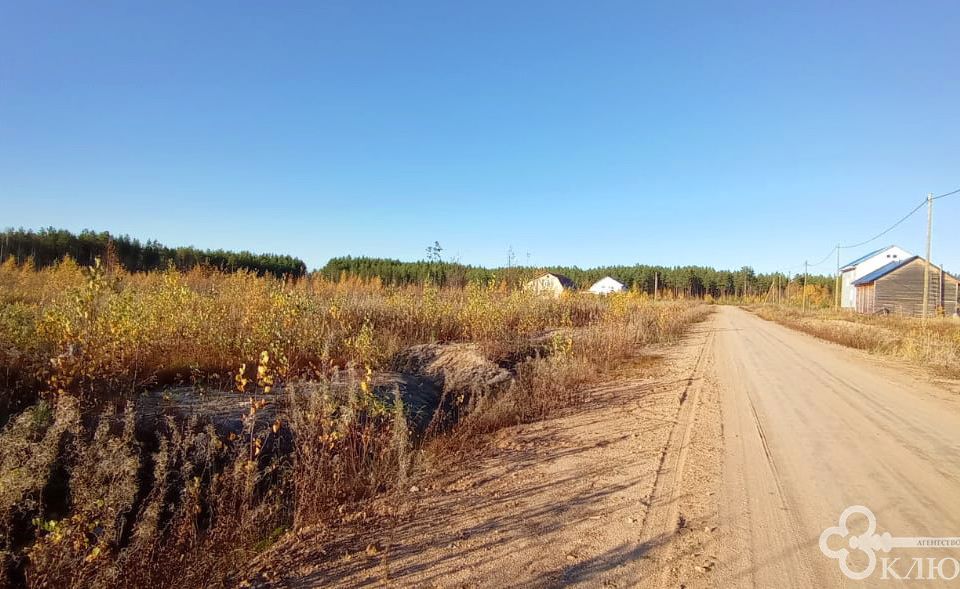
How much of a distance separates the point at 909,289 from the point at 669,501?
47546 millimetres

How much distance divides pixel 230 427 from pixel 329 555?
2.04 meters

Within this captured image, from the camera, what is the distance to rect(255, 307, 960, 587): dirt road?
2.74 m

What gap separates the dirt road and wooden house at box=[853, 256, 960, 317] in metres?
40.6

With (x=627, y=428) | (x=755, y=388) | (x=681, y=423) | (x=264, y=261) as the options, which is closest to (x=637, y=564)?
(x=627, y=428)

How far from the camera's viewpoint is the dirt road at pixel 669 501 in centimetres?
274

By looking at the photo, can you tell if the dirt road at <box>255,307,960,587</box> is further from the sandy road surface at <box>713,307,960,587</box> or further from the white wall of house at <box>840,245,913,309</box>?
the white wall of house at <box>840,245,913,309</box>

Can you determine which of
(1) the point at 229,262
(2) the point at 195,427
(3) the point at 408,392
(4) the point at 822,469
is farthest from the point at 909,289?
(1) the point at 229,262

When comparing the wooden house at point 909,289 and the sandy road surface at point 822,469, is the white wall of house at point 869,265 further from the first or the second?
the sandy road surface at point 822,469

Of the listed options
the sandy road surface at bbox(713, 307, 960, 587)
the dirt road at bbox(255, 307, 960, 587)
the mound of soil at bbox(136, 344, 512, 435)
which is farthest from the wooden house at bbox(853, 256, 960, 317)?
the mound of soil at bbox(136, 344, 512, 435)

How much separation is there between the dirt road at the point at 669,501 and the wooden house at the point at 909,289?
40568 mm

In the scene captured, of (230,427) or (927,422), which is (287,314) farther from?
(927,422)

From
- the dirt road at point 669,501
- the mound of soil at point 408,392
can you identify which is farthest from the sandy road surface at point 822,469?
the mound of soil at point 408,392

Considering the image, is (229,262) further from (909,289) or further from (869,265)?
(869,265)

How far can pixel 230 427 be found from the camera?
4387 millimetres
